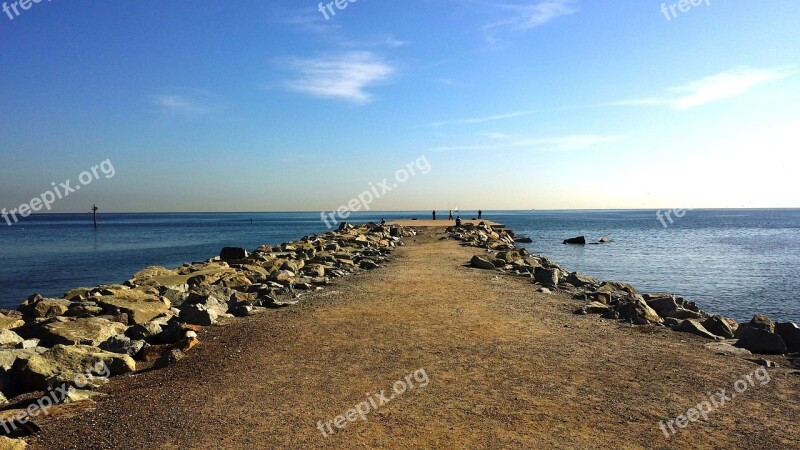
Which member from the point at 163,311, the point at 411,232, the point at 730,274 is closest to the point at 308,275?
the point at 163,311

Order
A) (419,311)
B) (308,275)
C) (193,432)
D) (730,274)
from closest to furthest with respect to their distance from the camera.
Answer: (193,432), (419,311), (308,275), (730,274)

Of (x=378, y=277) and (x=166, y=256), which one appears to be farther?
(x=166, y=256)

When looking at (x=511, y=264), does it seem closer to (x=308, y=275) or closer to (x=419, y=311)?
(x=308, y=275)

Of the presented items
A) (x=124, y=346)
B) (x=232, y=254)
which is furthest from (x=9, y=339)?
(x=232, y=254)

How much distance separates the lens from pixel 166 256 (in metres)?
42.7

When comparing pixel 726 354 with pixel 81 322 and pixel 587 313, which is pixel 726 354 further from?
pixel 81 322

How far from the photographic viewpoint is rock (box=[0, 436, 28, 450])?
524 centimetres

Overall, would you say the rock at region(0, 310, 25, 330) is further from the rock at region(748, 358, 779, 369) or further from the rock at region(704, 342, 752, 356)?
the rock at region(748, 358, 779, 369)

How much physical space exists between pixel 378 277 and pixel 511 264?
688 cm

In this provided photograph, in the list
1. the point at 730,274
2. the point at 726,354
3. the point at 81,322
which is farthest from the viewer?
the point at 730,274

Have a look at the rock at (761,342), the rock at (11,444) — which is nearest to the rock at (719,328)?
the rock at (761,342)

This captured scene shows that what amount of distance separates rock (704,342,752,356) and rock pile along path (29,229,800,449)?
0.30m

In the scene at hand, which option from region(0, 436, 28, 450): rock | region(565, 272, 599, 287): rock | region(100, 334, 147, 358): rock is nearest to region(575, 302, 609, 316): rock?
region(565, 272, 599, 287): rock

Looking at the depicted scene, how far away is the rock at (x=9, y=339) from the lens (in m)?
9.42
